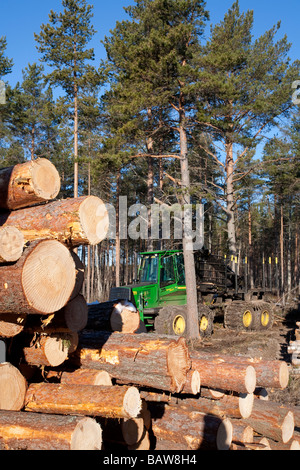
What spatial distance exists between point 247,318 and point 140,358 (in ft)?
38.2

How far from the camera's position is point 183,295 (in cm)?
1322

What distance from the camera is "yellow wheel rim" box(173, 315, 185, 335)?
1200cm

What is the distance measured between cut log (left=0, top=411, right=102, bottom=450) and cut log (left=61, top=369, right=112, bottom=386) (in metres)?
0.87

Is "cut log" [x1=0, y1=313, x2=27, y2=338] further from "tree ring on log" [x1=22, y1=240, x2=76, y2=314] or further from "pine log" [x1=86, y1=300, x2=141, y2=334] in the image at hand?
"pine log" [x1=86, y1=300, x2=141, y2=334]

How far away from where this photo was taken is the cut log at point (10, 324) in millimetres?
3996

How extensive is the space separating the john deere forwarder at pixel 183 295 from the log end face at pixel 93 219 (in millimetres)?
7202

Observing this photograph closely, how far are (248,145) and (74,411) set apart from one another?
16.7 metres

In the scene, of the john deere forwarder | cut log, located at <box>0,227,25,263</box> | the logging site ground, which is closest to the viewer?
cut log, located at <box>0,227,25,263</box>

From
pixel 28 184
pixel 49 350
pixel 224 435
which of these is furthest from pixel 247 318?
pixel 28 184

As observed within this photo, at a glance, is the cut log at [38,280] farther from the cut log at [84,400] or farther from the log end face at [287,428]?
the log end face at [287,428]

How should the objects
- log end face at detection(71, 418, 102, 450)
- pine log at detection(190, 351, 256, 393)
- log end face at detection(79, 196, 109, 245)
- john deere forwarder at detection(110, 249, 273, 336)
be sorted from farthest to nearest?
john deere forwarder at detection(110, 249, 273, 336), pine log at detection(190, 351, 256, 393), log end face at detection(79, 196, 109, 245), log end face at detection(71, 418, 102, 450)

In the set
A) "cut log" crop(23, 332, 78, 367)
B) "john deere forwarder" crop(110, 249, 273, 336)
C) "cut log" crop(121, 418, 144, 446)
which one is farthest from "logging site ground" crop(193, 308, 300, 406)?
"cut log" crop(23, 332, 78, 367)

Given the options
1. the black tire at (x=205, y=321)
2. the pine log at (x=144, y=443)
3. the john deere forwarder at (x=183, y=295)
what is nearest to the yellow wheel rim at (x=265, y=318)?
the john deere forwarder at (x=183, y=295)

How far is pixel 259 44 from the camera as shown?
828 inches
